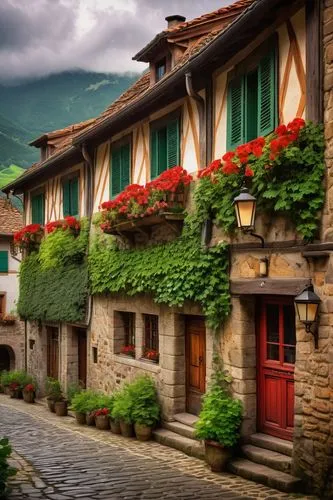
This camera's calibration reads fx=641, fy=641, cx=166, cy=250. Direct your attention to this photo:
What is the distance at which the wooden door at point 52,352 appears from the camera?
17.9 meters

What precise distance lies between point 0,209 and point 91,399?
18.3m

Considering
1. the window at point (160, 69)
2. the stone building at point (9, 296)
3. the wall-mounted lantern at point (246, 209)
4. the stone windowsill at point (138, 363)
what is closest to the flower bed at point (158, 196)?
the wall-mounted lantern at point (246, 209)

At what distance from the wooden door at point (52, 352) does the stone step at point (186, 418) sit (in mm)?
7745

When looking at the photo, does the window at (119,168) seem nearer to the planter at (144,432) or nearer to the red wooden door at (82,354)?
the red wooden door at (82,354)

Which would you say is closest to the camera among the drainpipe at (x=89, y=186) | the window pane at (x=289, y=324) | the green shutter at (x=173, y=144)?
the window pane at (x=289, y=324)

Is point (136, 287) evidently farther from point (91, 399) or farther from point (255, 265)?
point (255, 265)

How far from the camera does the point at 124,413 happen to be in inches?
433

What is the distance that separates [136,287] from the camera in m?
11.9

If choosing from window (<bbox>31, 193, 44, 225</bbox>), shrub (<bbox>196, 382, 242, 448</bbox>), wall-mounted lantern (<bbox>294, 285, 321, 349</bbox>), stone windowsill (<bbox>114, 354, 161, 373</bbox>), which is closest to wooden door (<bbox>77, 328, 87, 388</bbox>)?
stone windowsill (<bbox>114, 354, 161, 373</bbox>)

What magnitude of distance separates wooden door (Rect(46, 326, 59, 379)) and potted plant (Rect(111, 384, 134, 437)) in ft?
21.8

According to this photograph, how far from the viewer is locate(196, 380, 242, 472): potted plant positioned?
8.41 m

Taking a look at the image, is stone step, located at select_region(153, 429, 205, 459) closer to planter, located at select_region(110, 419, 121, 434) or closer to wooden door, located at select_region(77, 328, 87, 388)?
planter, located at select_region(110, 419, 121, 434)

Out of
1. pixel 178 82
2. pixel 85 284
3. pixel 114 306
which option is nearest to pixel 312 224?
pixel 178 82

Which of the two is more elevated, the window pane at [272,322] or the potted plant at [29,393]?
the window pane at [272,322]
